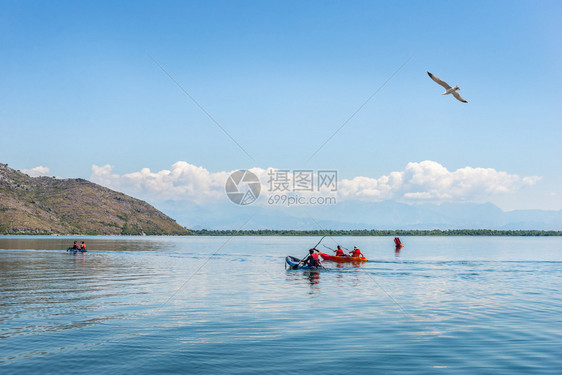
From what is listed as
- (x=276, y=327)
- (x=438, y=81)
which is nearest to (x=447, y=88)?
(x=438, y=81)

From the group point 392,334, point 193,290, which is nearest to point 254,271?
point 193,290

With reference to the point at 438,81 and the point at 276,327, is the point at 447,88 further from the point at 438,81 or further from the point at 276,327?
the point at 276,327

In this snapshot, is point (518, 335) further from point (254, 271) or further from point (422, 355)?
point (254, 271)

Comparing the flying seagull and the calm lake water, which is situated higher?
the flying seagull

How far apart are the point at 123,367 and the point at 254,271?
34444 millimetres

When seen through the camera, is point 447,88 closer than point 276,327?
No

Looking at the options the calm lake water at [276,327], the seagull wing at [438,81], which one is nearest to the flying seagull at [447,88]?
the seagull wing at [438,81]

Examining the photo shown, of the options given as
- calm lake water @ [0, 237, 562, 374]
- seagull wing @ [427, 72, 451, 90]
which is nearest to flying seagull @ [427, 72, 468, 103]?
seagull wing @ [427, 72, 451, 90]

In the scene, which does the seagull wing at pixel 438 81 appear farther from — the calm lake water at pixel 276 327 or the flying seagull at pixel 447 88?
the calm lake water at pixel 276 327

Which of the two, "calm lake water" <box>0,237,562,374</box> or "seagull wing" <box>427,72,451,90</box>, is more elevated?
"seagull wing" <box>427,72,451,90</box>

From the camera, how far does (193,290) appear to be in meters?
32.6

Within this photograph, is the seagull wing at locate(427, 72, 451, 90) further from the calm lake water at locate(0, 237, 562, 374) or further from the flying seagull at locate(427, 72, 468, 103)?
the calm lake water at locate(0, 237, 562, 374)

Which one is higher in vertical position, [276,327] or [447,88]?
[447,88]

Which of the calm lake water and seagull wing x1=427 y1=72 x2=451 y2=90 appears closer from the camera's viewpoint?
the calm lake water
